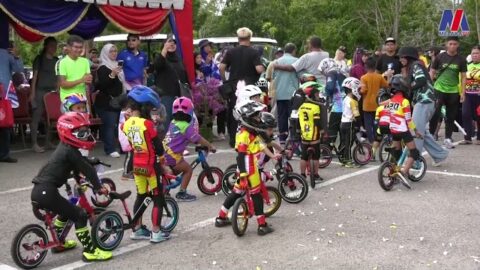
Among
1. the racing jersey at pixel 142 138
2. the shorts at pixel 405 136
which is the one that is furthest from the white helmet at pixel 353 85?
the racing jersey at pixel 142 138

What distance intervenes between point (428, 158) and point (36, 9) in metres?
7.16

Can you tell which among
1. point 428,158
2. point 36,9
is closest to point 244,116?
point 428,158

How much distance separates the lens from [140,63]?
10289 mm

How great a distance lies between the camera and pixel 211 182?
23.6 ft

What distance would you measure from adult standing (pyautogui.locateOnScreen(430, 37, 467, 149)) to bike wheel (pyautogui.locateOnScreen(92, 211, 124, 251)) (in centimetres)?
740

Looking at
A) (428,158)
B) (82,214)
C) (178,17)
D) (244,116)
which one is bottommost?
(428,158)

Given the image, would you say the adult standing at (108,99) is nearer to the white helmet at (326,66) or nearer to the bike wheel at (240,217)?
the white helmet at (326,66)

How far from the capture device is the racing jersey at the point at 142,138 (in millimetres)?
5234

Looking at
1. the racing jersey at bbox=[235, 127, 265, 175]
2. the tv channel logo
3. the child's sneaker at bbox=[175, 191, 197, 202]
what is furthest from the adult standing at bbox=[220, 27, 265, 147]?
the tv channel logo

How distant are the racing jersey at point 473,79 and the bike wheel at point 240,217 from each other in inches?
276

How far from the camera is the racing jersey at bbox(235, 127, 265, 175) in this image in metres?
5.58

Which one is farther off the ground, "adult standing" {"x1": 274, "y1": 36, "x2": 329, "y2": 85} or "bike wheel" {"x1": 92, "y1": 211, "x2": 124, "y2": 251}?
"adult standing" {"x1": 274, "y1": 36, "x2": 329, "y2": 85}

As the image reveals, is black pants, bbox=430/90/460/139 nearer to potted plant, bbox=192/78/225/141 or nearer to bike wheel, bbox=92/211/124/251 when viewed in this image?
potted plant, bbox=192/78/225/141

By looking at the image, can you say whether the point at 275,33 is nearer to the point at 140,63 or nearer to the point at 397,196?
the point at 140,63
